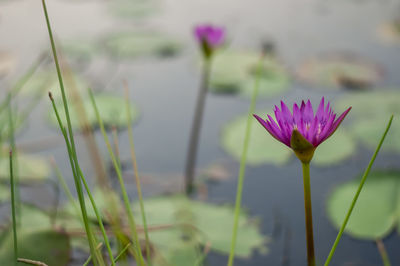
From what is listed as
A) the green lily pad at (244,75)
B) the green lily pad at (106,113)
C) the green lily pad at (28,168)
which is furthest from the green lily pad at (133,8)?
the green lily pad at (28,168)

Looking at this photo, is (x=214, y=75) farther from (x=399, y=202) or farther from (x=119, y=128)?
(x=399, y=202)

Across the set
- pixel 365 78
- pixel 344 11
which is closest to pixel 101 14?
pixel 344 11

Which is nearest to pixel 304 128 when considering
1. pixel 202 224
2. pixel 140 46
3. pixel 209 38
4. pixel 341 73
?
pixel 202 224

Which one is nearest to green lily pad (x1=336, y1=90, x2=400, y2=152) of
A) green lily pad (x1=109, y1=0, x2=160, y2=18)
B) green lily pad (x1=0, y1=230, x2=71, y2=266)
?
green lily pad (x1=0, y1=230, x2=71, y2=266)

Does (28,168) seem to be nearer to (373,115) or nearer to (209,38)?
(209,38)

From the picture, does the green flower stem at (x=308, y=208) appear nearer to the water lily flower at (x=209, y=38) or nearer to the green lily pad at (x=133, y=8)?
the water lily flower at (x=209, y=38)

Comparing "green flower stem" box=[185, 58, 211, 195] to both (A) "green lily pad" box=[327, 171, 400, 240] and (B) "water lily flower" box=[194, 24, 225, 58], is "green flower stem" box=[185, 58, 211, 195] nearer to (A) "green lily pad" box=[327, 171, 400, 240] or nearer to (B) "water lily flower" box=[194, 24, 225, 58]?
(B) "water lily flower" box=[194, 24, 225, 58]
